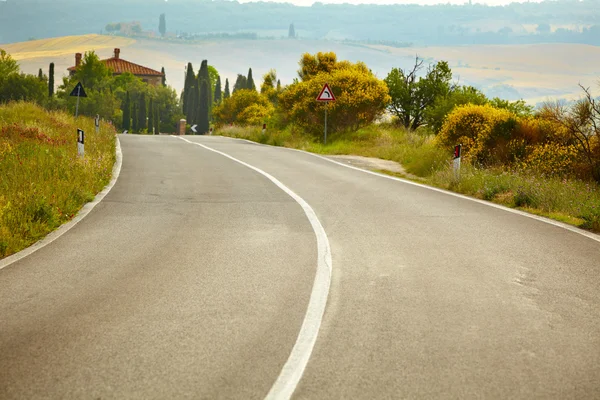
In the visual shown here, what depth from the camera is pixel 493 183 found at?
580 inches

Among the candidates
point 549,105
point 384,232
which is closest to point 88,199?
point 384,232

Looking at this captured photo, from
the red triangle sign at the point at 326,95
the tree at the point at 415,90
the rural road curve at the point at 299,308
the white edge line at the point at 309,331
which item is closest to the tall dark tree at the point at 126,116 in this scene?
the tree at the point at 415,90

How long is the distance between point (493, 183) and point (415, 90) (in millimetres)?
21541

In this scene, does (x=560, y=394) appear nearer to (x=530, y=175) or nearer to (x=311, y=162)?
(x=530, y=175)

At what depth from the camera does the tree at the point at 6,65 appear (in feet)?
266

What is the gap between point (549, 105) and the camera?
17.1 meters

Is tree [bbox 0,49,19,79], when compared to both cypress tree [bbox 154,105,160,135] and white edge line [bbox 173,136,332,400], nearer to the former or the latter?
cypress tree [bbox 154,105,160,135]

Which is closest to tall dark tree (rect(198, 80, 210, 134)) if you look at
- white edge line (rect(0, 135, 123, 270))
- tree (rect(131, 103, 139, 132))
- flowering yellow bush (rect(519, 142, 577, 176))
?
tree (rect(131, 103, 139, 132))

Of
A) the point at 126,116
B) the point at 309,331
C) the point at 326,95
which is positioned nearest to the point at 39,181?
the point at 309,331

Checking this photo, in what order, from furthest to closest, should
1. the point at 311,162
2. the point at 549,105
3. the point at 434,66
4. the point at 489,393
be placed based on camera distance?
1. the point at 434,66
2. the point at 311,162
3. the point at 549,105
4. the point at 489,393

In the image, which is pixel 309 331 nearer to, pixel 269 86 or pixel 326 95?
pixel 326 95

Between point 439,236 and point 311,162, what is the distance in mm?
12896

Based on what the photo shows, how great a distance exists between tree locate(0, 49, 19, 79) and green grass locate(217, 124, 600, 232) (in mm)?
64266

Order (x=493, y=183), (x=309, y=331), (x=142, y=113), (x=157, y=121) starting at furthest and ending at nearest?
(x=157, y=121) < (x=142, y=113) < (x=493, y=183) < (x=309, y=331)
